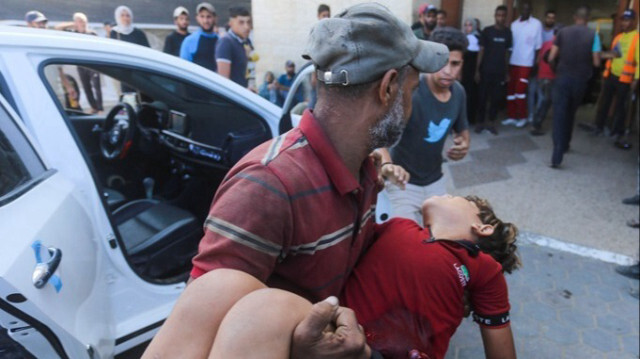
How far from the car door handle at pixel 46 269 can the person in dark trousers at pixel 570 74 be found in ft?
19.0

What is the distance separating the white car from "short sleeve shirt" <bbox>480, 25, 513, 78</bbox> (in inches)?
216

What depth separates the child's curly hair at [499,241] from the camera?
1.58m

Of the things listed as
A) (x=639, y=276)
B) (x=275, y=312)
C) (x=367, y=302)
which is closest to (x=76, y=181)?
(x=367, y=302)

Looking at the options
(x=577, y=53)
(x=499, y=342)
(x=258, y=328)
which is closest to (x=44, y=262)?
(x=258, y=328)

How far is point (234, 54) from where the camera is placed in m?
4.21

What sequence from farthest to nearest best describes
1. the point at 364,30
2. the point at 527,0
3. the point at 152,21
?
the point at 527,0 < the point at 152,21 < the point at 364,30

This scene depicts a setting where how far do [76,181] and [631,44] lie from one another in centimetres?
694

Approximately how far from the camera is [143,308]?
198cm

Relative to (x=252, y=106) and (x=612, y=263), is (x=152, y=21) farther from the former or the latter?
(x=612, y=263)

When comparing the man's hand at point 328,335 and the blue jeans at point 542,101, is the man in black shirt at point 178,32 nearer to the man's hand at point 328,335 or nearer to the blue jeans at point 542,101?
the man's hand at point 328,335

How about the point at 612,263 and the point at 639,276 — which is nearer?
the point at 639,276

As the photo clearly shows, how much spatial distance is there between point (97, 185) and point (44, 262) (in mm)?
559

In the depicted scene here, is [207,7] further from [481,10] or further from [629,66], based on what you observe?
[629,66]

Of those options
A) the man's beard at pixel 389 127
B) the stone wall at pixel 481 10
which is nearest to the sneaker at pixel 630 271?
the man's beard at pixel 389 127
